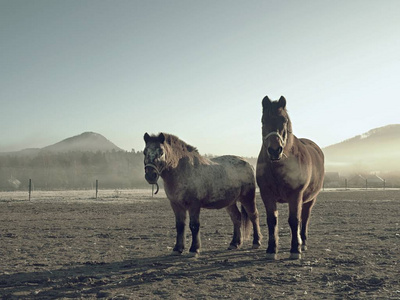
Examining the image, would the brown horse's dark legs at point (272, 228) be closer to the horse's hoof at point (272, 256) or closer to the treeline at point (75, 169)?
the horse's hoof at point (272, 256)

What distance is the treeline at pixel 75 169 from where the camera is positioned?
81250 mm

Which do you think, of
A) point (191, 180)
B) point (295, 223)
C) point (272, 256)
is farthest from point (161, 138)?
point (272, 256)

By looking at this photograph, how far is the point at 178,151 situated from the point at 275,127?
2346mm

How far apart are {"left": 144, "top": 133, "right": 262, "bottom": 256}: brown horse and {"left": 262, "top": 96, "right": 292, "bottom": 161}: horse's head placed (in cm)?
172

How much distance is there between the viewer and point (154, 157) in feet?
23.3

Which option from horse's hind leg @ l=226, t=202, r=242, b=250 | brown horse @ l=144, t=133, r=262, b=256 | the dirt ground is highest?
brown horse @ l=144, t=133, r=262, b=256

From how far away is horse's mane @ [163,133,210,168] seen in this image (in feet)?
24.8

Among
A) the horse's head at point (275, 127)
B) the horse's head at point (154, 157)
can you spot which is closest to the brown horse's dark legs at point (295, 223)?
the horse's head at point (275, 127)

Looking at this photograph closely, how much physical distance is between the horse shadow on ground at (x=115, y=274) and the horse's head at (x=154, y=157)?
1.78 meters

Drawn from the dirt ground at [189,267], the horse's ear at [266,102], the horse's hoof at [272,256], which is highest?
the horse's ear at [266,102]

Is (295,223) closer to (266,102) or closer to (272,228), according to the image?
(272,228)

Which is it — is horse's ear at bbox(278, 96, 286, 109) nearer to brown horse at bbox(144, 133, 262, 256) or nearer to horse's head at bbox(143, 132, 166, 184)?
brown horse at bbox(144, 133, 262, 256)

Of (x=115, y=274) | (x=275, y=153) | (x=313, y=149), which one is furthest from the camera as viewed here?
(x=313, y=149)

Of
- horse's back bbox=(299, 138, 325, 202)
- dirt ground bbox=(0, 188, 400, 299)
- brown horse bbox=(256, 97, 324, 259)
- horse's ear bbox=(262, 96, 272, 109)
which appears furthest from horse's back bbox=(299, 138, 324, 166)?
dirt ground bbox=(0, 188, 400, 299)
